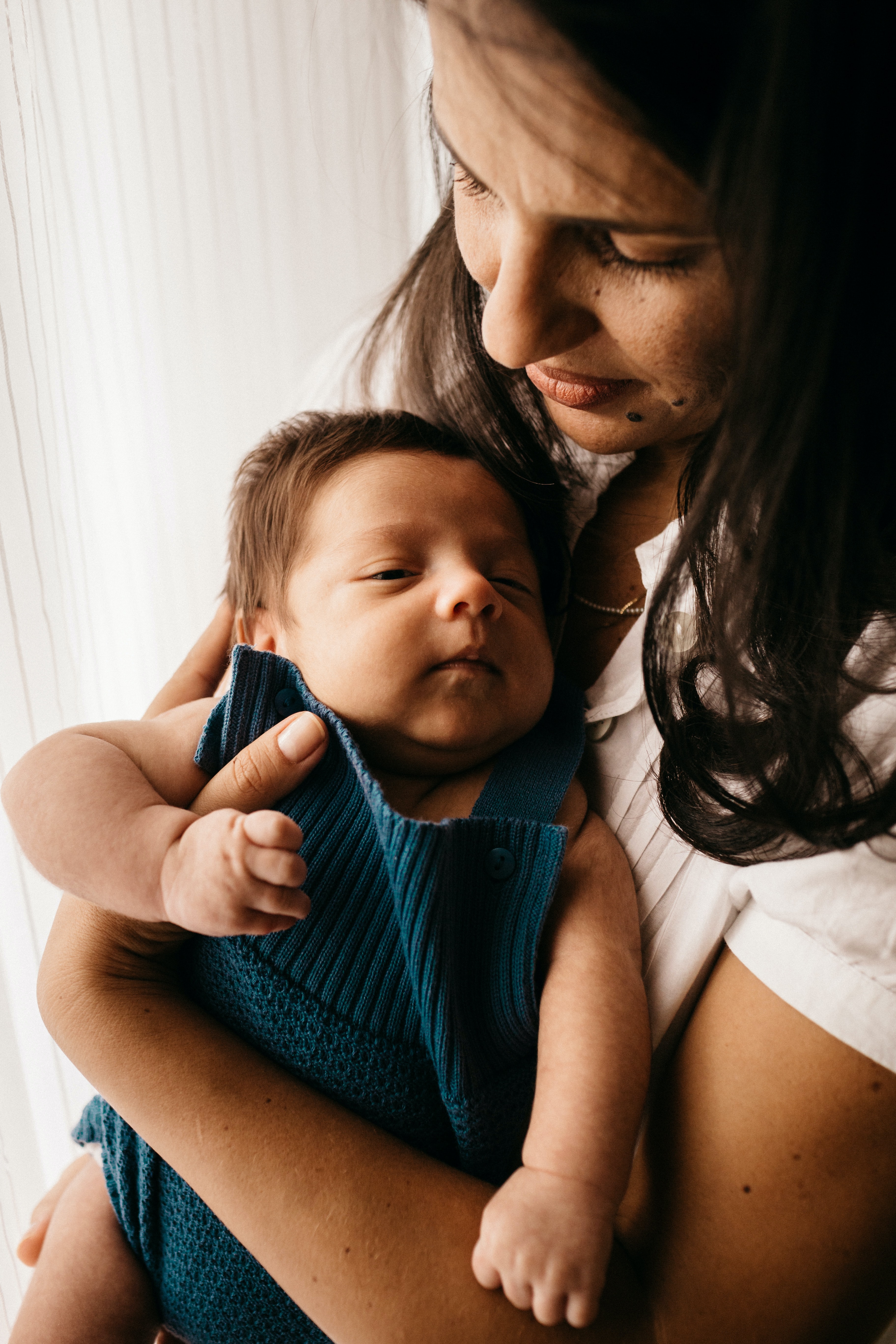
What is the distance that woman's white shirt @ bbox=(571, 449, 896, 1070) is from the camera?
64 centimetres

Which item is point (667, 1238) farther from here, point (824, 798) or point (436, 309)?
point (436, 309)

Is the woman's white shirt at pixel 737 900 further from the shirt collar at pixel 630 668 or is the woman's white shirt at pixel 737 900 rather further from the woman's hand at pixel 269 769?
the woman's hand at pixel 269 769

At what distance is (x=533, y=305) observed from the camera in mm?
707

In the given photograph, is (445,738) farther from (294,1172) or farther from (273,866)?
(294,1172)

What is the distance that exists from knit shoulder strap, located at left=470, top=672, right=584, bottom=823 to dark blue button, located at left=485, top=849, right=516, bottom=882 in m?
0.05

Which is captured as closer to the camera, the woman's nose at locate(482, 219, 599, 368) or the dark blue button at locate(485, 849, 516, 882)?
the woman's nose at locate(482, 219, 599, 368)

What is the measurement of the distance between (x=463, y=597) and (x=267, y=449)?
0.43 m

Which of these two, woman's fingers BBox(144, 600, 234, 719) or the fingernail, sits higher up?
the fingernail

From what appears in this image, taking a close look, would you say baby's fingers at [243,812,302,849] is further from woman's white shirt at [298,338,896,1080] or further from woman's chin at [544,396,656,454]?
woman's chin at [544,396,656,454]

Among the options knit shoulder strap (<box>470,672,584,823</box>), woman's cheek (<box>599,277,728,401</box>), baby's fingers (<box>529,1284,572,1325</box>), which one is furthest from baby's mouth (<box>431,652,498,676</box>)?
baby's fingers (<box>529,1284,572,1325</box>)

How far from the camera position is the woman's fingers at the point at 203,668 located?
1122 mm

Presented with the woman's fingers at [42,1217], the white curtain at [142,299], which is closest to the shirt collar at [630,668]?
the white curtain at [142,299]

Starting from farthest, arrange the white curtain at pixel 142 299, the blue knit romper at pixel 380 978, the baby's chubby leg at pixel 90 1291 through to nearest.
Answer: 1. the white curtain at pixel 142 299
2. the baby's chubby leg at pixel 90 1291
3. the blue knit romper at pixel 380 978

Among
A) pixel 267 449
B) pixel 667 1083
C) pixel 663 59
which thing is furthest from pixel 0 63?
pixel 667 1083
